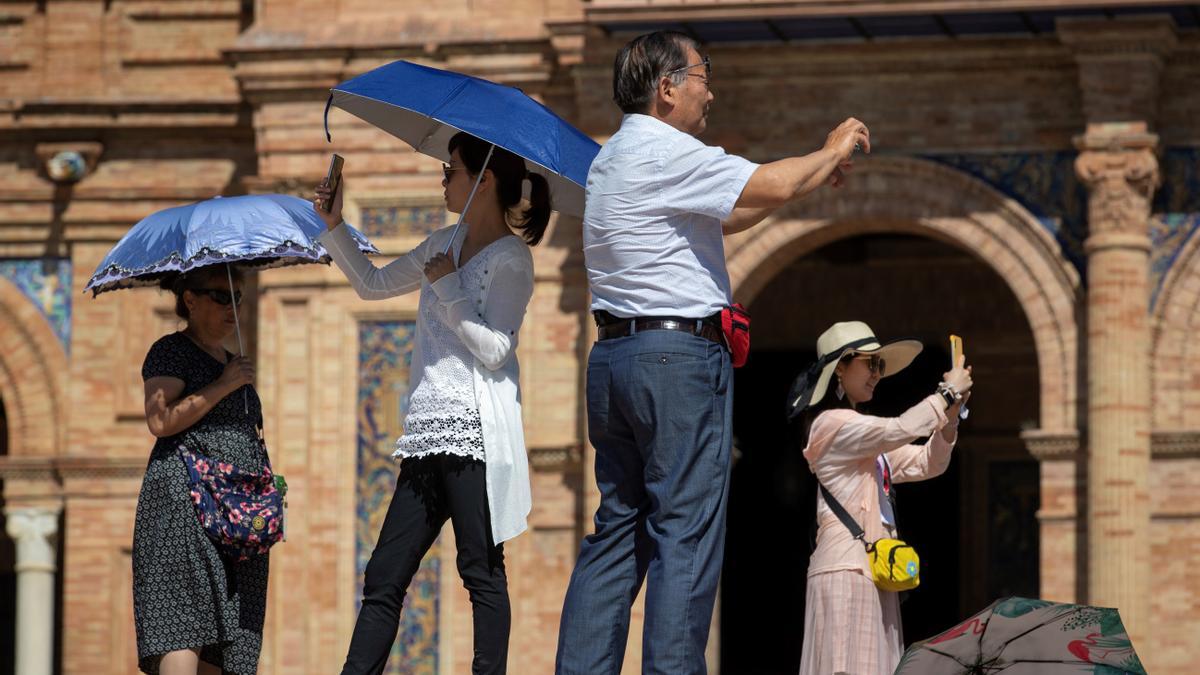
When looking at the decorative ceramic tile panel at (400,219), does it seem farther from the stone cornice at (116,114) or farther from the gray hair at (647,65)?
the gray hair at (647,65)

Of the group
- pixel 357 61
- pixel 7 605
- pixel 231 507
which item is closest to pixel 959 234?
pixel 357 61

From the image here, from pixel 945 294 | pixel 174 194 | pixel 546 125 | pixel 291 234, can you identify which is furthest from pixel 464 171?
pixel 945 294

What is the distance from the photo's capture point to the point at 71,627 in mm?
19453

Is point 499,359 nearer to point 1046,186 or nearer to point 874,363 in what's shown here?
point 874,363

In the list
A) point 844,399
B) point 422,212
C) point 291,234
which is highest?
point 422,212

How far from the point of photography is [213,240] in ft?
29.2

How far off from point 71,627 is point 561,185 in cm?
1214

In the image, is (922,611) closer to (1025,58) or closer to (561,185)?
(1025,58)

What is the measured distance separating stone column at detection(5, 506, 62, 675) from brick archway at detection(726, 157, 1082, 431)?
20.6 feet

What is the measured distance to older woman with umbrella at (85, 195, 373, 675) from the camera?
27.7 ft

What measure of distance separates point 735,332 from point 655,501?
0.60m

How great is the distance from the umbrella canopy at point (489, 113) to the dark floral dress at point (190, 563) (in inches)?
43.4

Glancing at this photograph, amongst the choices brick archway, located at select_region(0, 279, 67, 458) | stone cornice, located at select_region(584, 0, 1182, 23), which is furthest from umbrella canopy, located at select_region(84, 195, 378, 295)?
brick archway, located at select_region(0, 279, 67, 458)

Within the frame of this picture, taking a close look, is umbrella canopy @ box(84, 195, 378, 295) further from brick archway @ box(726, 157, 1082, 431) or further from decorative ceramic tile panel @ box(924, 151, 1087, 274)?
decorative ceramic tile panel @ box(924, 151, 1087, 274)
